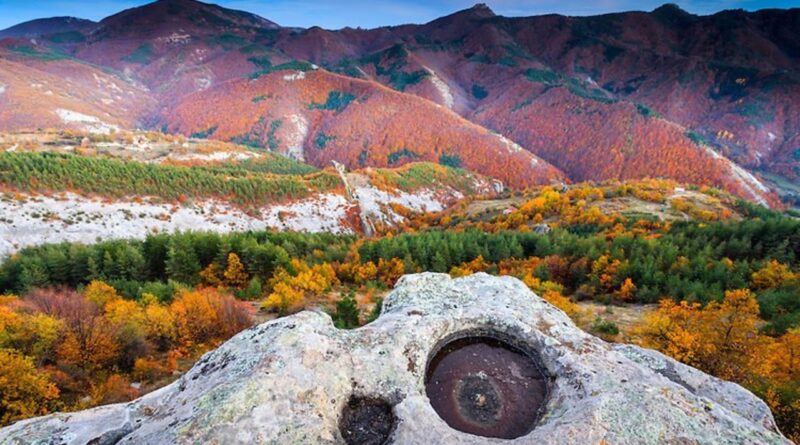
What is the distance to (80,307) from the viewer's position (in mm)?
28531

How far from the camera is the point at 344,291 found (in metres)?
53.5

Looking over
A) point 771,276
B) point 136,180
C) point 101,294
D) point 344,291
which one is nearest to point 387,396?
point 344,291

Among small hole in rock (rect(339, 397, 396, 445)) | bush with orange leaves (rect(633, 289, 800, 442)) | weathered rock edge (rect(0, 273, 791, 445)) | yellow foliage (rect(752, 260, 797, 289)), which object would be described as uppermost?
weathered rock edge (rect(0, 273, 791, 445))

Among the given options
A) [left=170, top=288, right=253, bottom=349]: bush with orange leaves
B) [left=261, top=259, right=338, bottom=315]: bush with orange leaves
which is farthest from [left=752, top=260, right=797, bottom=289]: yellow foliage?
[left=170, top=288, right=253, bottom=349]: bush with orange leaves

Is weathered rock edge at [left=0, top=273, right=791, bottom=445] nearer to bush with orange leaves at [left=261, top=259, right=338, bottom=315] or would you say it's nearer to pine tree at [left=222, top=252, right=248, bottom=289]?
bush with orange leaves at [left=261, top=259, right=338, bottom=315]

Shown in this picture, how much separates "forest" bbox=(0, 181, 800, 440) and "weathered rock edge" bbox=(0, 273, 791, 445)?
8902 mm

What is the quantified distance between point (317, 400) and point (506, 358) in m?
9.61

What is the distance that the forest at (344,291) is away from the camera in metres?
22.7

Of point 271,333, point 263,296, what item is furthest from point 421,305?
point 263,296

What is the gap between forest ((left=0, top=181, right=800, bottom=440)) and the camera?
22703 mm

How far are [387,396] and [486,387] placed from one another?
504cm

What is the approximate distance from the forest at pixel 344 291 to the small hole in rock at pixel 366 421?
57.0 feet

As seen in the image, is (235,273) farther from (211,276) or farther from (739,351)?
(739,351)

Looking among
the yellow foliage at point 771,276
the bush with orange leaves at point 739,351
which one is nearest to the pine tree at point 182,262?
the bush with orange leaves at point 739,351
